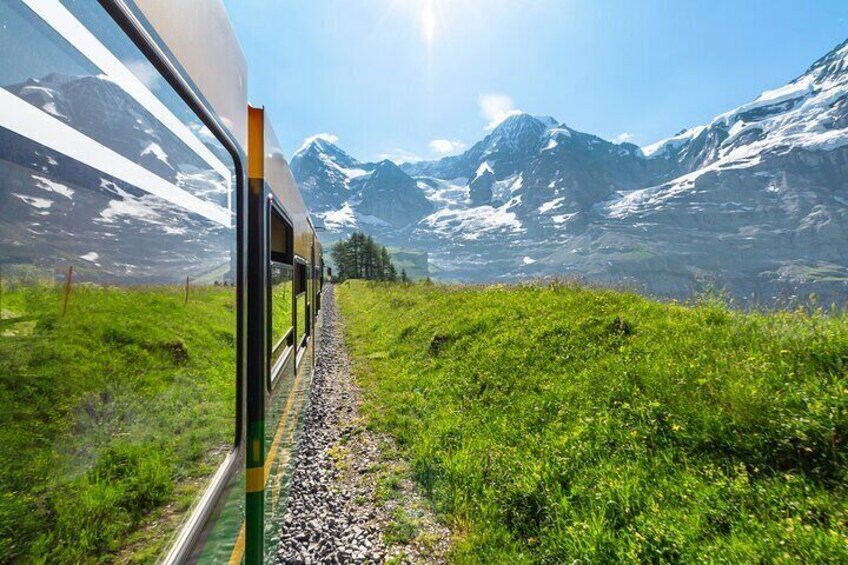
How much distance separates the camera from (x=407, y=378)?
9406 millimetres

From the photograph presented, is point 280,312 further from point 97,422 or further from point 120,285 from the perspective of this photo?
point 97,422

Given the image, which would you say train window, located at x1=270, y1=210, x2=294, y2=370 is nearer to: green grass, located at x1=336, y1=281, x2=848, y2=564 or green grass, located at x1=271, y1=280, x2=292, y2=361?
green grass, located at x1=271, y1=280, x2=292, y2=361

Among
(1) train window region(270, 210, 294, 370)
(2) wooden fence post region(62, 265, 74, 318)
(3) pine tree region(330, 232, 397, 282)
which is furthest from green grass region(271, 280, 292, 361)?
(3) pine tree region(330, 232, 397, 282)

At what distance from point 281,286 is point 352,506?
9.86 ft

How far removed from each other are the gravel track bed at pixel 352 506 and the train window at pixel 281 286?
2.11 metres

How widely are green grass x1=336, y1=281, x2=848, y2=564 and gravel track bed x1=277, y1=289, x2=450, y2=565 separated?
313 millimetres

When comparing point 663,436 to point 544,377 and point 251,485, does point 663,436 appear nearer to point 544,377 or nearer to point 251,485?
point 544,377

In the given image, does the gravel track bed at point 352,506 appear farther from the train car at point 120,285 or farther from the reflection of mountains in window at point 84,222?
the reflection of mountains in window at point 84,222

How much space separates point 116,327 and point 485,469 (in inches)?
187

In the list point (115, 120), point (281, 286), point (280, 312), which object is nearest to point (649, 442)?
point (280, 312)

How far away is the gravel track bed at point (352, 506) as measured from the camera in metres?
4.08

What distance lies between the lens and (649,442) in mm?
4375

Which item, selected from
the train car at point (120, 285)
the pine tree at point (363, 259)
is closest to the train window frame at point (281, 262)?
the train car at point (120, 285)

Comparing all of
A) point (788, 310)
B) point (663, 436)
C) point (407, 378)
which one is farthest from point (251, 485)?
point (788, 310)
